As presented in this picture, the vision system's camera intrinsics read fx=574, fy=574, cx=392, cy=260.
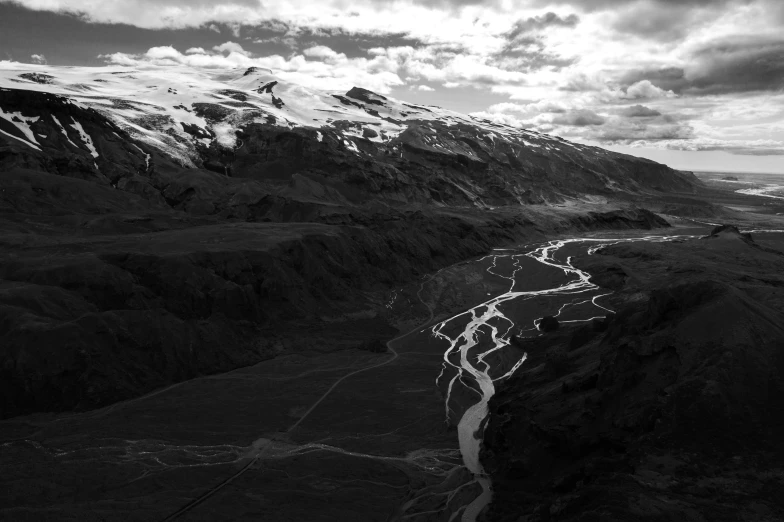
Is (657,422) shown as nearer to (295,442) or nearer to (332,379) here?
(295,442)

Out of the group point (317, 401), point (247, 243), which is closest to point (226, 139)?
point (247, 243)

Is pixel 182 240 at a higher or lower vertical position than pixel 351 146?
lower

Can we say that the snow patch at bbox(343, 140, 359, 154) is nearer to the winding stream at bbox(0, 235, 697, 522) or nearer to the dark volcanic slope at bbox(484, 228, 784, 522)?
the winding stream at bbox(0, 235, 697, 522)

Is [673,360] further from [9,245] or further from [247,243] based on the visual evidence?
[9,245]

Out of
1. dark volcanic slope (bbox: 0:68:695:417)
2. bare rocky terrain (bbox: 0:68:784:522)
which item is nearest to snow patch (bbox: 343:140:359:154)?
dark volcanic slope (bbox: 0:68:695:417)

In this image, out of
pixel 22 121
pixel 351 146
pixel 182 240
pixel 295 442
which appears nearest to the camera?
pixel 295 442

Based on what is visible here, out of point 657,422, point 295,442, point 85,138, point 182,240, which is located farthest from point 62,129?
point 657,422

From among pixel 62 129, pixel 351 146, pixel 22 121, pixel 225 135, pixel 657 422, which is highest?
pixel 225 135
